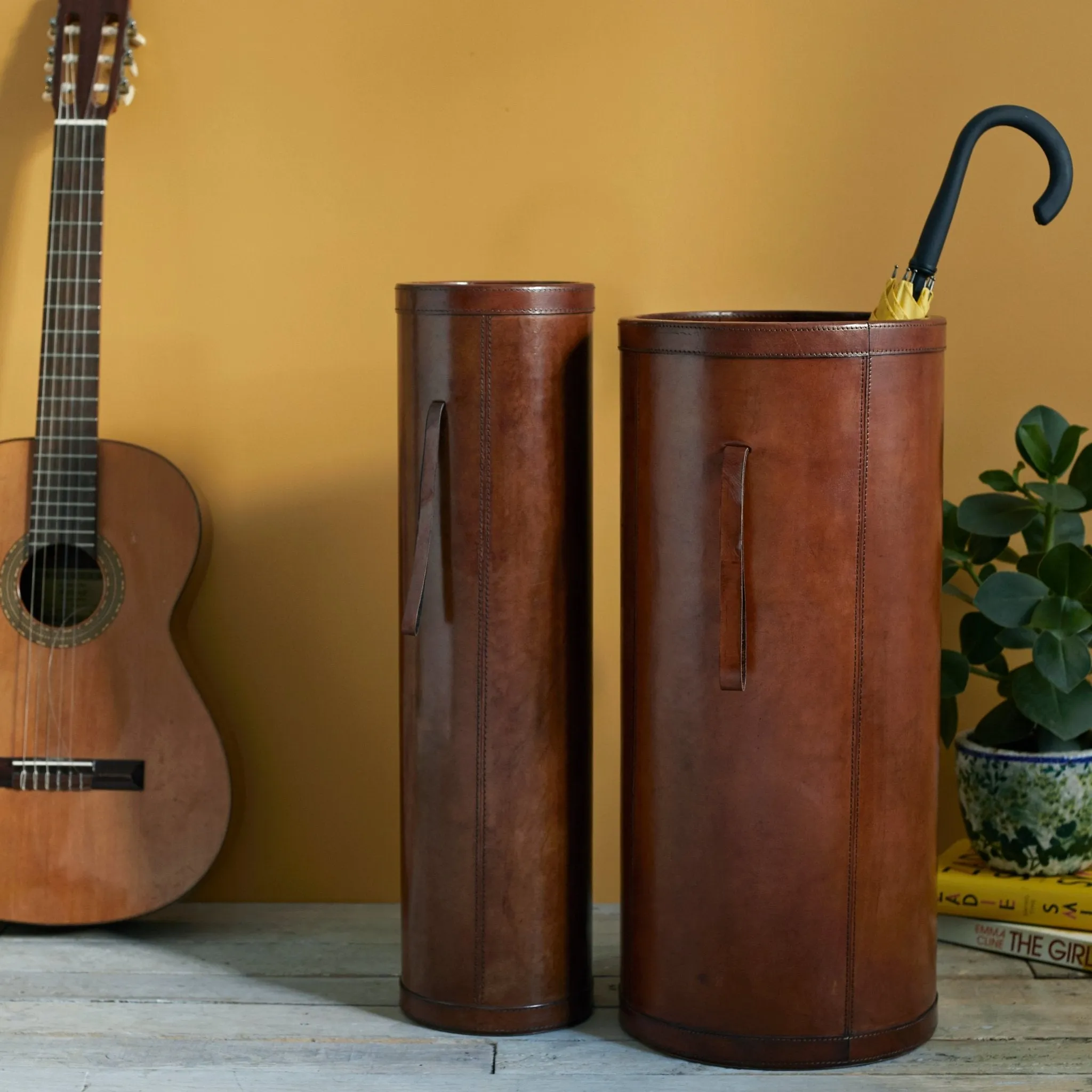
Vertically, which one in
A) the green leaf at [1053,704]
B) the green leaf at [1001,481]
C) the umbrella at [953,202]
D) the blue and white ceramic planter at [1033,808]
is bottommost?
the blue and white ceramic planter at [1033,808]

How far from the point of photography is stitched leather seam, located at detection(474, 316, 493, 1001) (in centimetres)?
164

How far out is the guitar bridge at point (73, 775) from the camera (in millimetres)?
1977

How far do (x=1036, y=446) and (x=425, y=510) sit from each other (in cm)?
87

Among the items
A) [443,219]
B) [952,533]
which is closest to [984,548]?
[952,533]

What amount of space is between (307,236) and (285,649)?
618 millimetres

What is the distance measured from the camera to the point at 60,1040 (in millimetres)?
1688

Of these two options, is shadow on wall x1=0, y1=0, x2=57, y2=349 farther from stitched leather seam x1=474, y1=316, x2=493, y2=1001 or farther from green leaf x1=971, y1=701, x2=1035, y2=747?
green leaf x1=971, y1=701, x2=1035, y2=747

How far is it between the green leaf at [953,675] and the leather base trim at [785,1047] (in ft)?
1.61

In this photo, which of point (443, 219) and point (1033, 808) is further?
point (443, 219)

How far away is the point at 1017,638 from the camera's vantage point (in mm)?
1960

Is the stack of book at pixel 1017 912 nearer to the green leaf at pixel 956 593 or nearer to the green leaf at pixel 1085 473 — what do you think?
the green leaf at pixel 956 593

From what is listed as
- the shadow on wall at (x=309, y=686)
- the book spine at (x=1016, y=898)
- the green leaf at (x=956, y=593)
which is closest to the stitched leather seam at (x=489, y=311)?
the shadow on wall at (x=309, y=686)

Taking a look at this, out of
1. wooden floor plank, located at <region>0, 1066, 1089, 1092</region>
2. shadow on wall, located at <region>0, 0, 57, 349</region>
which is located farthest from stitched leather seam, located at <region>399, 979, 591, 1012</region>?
shadow on wall, located at <region>0, 0, 57, 349</region>

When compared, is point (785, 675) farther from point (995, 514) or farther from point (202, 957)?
point (202, 957)
